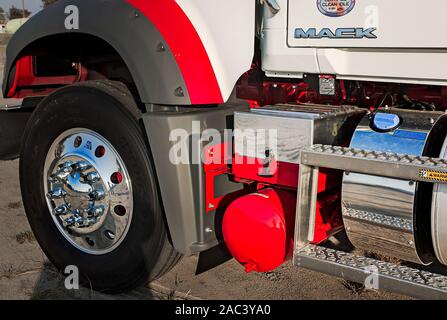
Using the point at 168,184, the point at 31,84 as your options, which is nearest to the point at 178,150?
the point at 168,184

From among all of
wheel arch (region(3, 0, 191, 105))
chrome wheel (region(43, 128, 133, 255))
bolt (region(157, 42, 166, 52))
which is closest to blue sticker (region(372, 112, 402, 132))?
wheel arch (region(3, 0, 191, 105))

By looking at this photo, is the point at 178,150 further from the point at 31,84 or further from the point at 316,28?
the point at 31,84

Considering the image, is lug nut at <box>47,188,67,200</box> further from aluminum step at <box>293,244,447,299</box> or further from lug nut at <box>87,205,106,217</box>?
aluminum step at <box>293,244,447,299</box>

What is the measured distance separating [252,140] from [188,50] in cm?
52

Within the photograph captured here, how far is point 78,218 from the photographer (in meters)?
2.94

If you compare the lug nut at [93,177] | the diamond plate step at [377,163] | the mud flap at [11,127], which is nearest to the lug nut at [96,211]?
the lug nut at [93,177]

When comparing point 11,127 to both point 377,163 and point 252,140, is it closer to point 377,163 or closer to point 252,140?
point 252,140

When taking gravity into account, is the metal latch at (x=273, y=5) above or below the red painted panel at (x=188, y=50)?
above

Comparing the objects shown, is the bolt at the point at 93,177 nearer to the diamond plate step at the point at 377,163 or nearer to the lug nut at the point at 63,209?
the lug nut at the point at 63,209

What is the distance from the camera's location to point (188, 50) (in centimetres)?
246

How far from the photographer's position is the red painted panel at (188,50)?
2445 millimetres

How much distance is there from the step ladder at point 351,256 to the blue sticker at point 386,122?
0.55 feet

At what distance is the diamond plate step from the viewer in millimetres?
1942
